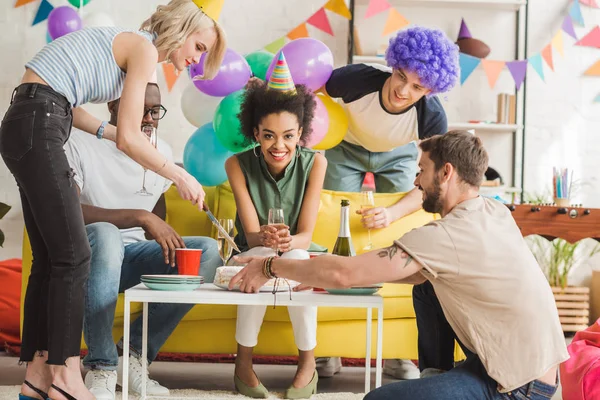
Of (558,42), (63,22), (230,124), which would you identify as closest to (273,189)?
(230,124)

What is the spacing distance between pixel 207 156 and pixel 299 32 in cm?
205

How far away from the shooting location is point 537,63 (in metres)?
5.11

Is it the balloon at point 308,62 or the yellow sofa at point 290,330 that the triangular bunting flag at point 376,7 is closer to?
the balloon at point 308,62

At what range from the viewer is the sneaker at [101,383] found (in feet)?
7.28

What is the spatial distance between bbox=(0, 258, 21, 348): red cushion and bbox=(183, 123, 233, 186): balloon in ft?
3.67

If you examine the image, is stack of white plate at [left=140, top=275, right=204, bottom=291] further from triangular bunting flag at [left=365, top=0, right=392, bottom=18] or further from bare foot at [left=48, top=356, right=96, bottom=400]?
triangular bunting flag at [left=365, top=0, right=392, bottom=18]

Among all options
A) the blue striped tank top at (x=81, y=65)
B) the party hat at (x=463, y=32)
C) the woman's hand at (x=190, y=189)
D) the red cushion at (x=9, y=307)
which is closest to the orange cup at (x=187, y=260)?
the woman's hand at (x=190, y=189)

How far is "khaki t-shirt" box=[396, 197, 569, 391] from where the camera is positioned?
1646 mm

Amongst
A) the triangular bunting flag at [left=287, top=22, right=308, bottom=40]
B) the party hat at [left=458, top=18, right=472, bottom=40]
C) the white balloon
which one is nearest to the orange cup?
the white balloon

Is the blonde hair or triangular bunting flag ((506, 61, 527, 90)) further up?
triangular bunting flag ((506, 61, 527, 90))

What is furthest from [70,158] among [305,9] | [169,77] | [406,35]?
[305,9]

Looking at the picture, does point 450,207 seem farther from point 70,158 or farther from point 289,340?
point 70,158

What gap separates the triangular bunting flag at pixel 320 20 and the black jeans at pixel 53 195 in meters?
3.17

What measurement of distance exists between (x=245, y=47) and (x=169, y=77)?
1.77ft
